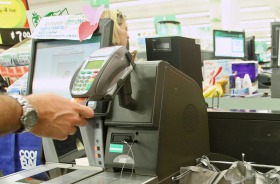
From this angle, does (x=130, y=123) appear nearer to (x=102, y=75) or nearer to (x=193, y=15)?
(x=102, y=75)

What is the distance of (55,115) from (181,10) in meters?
9.64

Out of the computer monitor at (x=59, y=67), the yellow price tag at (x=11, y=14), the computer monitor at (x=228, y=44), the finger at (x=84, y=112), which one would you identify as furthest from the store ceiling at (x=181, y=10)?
the finger at (x=84, y=112)

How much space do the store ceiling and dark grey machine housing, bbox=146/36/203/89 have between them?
661cm

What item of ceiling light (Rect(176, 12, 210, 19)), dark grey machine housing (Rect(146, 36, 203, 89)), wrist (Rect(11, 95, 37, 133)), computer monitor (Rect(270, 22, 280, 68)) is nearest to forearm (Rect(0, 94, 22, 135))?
wrist (Rect(11, 95, 37, 133))

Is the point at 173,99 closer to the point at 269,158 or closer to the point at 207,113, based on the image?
the point at 207,113

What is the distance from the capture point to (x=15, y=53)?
1.64 m

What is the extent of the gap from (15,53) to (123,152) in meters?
0.90

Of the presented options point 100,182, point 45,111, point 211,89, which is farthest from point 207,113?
point 211,89

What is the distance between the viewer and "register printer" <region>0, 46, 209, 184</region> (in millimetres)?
916

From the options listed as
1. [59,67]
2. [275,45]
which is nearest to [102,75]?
[59,67]

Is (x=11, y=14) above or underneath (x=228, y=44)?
above

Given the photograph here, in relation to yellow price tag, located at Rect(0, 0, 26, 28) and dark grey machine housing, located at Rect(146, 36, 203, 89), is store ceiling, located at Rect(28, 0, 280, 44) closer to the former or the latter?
yellow price tag, located at Rect(0, 0, 26, 28)

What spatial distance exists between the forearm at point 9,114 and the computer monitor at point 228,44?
12.3 ft

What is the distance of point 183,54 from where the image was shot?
182cm
